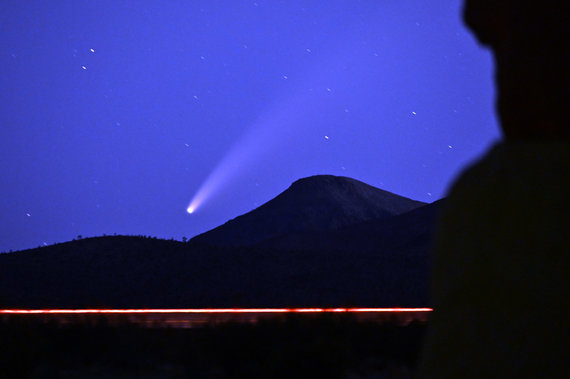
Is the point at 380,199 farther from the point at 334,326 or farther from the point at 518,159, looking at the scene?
the point at 518,159

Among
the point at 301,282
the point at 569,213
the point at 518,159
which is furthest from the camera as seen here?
the point at 301,282

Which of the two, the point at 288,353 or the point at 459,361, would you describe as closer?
the point at 459,361

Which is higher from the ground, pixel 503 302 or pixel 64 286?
pixel 64 286

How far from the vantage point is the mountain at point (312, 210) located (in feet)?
307

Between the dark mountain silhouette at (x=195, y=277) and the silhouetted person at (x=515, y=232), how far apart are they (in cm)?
1928

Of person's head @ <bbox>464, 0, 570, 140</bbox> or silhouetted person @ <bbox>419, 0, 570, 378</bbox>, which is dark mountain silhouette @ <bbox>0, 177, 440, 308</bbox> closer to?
silhouetted person @ <bbox>419, 0, 570, 378</bbox>

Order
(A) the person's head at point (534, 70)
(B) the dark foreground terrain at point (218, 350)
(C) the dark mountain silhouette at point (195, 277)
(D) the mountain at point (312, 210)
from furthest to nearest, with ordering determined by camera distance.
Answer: (D) the mountain at point (312, 210) → (C) the dark mountain silhouette at point (195, 277) → (B) the dark foreground terrain at point (218, 350) → (A) the person's head at point (534, 70)

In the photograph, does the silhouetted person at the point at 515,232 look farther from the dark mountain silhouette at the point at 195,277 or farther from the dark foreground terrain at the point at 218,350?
the dark mountain silhouette at the point at 195,277

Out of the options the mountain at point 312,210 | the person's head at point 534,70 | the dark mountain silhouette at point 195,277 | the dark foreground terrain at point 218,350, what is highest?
the mountain at point 312,210

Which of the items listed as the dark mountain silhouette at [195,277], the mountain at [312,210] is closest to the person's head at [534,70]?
the dark mountain silhouette at [195,277]

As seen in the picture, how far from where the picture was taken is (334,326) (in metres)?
11.7

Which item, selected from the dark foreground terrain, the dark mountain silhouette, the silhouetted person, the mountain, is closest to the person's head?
the silhouetted person

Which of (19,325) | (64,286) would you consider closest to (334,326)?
(19,325)

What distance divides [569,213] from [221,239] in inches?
3761
